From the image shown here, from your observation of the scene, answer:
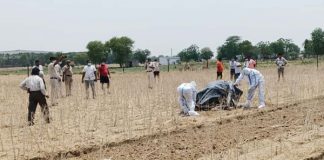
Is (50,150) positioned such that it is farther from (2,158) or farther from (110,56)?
(110,56)

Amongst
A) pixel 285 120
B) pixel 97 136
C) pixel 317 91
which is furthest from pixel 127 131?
pixel 317 91

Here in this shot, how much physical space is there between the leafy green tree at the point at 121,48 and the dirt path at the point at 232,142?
231 feet

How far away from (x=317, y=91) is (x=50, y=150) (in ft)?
39.4

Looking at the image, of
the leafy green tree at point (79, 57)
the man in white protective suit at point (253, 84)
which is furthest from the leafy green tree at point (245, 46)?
the man in white protective suit at point (253, 84)

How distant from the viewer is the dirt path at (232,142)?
820 cm

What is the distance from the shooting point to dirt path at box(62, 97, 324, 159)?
26.9 feet

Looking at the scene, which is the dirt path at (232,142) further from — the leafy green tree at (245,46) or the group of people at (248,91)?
the leafy green tree at (245,46)

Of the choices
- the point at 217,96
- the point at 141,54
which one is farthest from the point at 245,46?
the point at 217,96

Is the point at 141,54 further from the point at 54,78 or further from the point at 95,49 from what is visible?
the point at 54,78

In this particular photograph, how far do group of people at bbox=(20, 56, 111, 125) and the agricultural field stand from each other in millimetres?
417

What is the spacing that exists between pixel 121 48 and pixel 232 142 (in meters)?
72.8

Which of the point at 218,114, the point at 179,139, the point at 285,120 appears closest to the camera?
the point at 179,139

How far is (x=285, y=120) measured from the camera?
37.8 ft

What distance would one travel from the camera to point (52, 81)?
16391 millimetres
